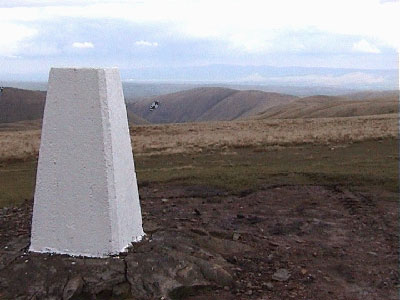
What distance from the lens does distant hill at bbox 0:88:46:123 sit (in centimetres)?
13200

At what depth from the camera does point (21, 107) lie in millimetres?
137250

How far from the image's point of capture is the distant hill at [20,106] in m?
132

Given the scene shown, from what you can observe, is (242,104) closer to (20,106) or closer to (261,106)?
(261,106)

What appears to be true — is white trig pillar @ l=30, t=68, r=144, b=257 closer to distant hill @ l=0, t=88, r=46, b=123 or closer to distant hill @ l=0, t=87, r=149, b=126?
distant hill @ l=0, t=87, r=149, b=126

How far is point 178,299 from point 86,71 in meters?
3.39

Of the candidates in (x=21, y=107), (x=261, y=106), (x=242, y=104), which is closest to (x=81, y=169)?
(x=21, y=107)

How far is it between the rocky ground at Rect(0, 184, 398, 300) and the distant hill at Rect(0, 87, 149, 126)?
118314 millimetres

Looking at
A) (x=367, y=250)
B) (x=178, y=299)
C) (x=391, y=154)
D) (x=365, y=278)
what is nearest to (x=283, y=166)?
(x=391, y=154)

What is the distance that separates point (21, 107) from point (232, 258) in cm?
13685

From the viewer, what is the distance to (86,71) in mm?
7680

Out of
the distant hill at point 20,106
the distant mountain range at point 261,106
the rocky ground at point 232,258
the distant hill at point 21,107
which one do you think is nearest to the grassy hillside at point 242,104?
the distant mountain range at point 261,106

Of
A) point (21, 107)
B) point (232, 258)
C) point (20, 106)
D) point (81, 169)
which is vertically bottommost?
point (21, 107)

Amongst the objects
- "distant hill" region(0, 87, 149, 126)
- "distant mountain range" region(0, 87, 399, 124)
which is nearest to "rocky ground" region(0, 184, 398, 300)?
"distant mountain range" region(0, 87, 399, 124)

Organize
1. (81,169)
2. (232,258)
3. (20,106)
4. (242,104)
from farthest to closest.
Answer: (242,104) → (20,106) → (232,258) → (81,169)
